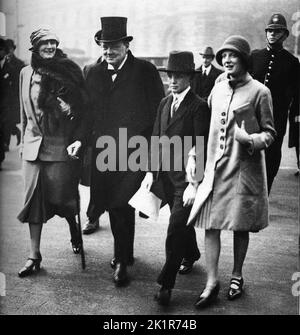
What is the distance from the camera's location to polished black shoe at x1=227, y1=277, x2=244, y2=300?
13.4 ft

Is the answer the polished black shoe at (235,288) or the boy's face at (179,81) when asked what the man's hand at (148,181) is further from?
the polished black shoe at (235,288)

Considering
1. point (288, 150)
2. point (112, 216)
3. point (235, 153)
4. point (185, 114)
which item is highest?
point (185, 114)

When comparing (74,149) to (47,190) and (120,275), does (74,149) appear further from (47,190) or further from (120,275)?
(120,275)

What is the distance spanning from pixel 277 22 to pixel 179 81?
52.1 inches

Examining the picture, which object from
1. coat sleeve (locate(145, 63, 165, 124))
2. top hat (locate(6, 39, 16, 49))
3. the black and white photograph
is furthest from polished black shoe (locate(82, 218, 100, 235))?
top hat (locate(6, 39, 16, 49))

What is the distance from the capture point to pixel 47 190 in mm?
4582

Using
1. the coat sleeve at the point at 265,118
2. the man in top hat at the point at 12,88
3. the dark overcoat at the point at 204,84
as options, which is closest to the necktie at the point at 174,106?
the coat sleeve at the point at 265,118

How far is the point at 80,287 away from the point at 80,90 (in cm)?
161

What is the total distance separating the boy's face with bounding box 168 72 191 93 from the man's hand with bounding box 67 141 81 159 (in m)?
0.98
